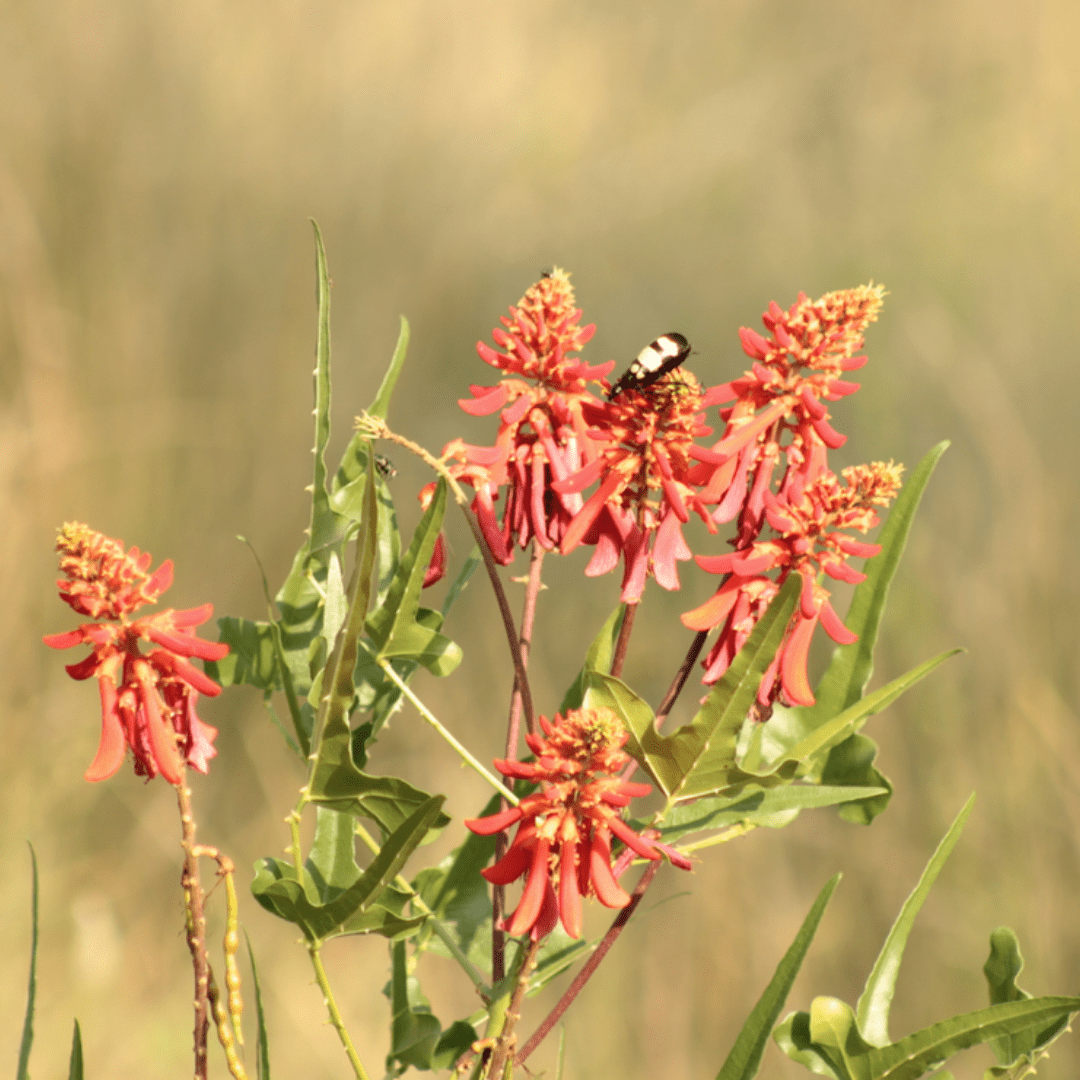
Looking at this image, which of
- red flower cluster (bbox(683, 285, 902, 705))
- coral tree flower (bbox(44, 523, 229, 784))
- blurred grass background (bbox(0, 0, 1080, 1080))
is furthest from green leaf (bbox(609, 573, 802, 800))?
blurred grass background (bbox(0, 0, 1080, 1080))

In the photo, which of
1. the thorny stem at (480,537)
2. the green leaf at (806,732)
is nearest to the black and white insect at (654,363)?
the thorny stem at (480,537)

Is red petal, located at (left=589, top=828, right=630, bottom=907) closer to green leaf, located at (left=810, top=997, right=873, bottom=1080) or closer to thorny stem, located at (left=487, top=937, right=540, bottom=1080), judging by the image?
thorny stem, located at (left=487, top=937, right=540, bottom=1080)

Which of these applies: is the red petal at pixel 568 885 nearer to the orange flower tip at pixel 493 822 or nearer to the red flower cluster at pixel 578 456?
the orange flower tip at pixel 493 822

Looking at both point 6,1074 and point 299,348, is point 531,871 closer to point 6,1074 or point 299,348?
point 6,1074

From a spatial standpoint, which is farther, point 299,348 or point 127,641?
point 299,348

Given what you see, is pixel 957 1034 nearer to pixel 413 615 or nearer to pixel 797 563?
pixel 797 563

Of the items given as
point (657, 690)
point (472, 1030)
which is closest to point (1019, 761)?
point (657, 690)
